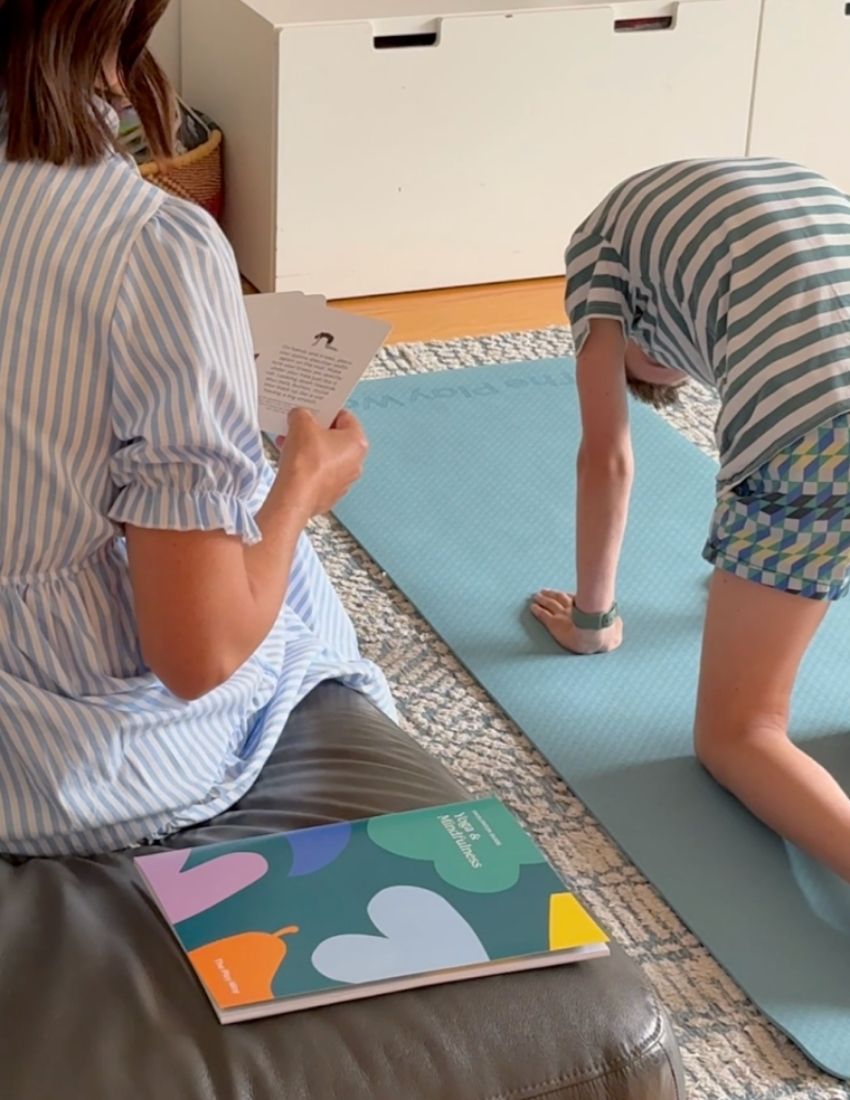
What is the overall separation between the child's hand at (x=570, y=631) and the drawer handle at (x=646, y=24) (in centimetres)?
130

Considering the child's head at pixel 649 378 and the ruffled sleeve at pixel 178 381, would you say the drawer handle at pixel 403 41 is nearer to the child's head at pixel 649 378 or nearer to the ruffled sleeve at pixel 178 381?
the child's head at pixel 649 378

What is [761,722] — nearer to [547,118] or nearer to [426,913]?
[426,913]

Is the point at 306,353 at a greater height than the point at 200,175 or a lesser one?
greater

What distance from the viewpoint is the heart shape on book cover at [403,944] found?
87cm

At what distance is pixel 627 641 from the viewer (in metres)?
1.76

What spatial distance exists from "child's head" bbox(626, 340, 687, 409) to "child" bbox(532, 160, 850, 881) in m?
0.04

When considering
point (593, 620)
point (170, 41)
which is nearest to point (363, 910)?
point (593, 620)

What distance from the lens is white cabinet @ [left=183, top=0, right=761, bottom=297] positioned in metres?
2.46

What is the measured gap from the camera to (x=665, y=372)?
1.64 m

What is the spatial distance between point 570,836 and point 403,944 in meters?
0.60

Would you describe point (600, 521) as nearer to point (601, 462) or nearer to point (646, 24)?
point (601, 462)

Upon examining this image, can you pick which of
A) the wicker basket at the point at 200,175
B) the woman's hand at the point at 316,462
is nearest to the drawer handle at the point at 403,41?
the wicker basket at the point at 200,175

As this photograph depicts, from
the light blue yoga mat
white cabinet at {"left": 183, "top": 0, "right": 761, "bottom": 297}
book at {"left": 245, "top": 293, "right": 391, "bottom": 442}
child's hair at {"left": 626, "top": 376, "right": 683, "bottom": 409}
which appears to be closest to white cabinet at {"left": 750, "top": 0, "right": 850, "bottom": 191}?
white cabinet at {"left": 183, "top": 0, "right": 761, "bottom": 297}

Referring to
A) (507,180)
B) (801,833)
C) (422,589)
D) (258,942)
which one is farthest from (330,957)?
(507,180)
